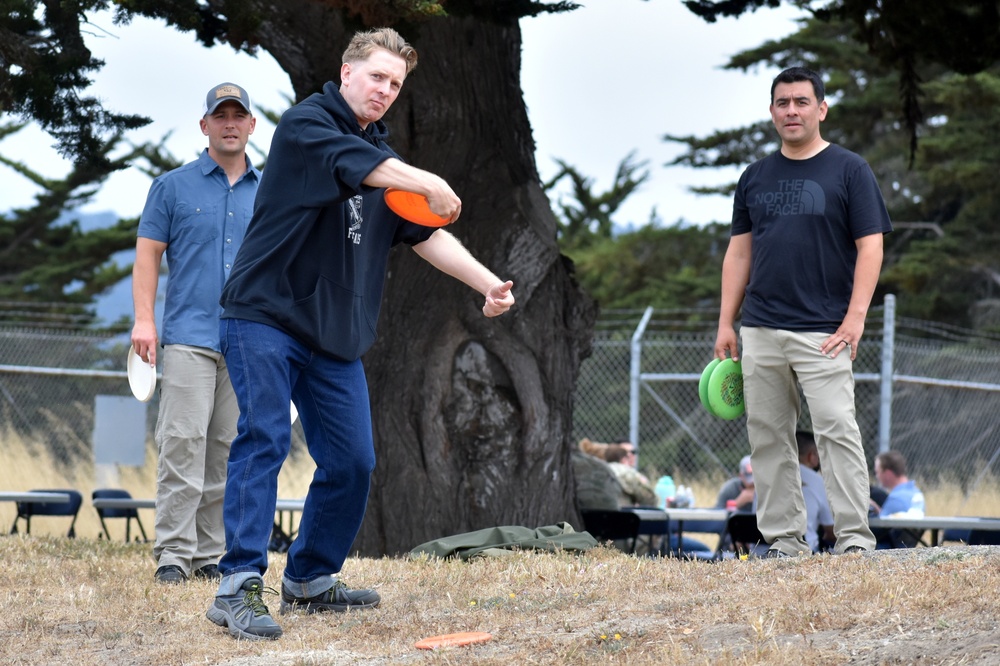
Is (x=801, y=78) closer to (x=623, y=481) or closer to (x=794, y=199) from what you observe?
(x=794, y=199)

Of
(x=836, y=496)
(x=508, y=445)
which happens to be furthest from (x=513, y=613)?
(x=508, y=445)

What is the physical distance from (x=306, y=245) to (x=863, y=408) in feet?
45.2

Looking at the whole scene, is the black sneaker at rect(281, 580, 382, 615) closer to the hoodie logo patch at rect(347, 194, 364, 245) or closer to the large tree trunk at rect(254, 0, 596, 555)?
the hoodie logo patch at rect(347, 194, 364, 245)

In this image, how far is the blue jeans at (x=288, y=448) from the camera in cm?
379

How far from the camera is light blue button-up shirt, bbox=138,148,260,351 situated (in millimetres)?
5266

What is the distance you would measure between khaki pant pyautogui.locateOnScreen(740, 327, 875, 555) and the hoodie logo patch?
82.3 inches

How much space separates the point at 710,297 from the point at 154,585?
17.4 metres

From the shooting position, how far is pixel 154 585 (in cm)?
481

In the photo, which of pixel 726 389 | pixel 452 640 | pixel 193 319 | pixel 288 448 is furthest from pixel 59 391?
pixel 452 640

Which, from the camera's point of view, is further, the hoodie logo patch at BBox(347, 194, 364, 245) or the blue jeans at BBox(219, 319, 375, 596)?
the hoodie logo patch at BBox(347, 194, 364, 245)

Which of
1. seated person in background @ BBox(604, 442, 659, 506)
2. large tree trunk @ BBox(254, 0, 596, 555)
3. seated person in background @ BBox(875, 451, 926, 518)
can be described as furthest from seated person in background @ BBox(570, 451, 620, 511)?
seated person in background @ BBox(875, 451, 926, 518)

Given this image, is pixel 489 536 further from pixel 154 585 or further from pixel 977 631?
pixel 977 631

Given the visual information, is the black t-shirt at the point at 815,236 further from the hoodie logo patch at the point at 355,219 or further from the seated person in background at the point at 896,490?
the seated person in background at the point at 896,490

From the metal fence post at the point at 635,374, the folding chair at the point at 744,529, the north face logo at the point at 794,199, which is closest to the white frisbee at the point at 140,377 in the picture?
the north face logo at the point at 794,199
